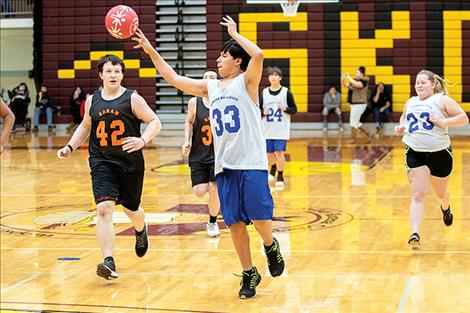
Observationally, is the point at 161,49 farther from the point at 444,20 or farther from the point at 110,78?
the point at 110,78

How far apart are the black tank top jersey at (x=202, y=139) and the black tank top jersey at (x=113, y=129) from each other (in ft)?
6.33

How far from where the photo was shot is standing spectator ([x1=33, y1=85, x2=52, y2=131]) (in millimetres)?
28641

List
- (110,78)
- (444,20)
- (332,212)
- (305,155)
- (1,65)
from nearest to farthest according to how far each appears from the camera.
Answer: (110,78) < (332,212) < (305,155) < (444,20) < (1,65)

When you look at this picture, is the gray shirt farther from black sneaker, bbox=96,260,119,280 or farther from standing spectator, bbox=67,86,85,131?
black sneaker, bbox=96,260,119,280

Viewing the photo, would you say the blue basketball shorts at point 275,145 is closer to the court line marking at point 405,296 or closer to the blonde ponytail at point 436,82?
the blonde ponytail at point 436,82

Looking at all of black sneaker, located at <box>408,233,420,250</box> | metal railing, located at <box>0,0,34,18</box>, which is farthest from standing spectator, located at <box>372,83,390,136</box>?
black sneaker, located at <box>408,233,420,250</box>

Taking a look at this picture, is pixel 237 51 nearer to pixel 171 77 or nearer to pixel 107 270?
pixel 171 77

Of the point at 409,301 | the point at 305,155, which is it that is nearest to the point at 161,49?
the point at 305,155

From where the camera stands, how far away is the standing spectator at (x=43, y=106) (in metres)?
28.6

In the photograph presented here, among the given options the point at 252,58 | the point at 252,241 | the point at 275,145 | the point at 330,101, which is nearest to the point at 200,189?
the point at 252,241

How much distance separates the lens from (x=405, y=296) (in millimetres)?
6590

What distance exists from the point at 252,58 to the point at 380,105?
2130 centimetres

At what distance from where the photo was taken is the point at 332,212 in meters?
11.3

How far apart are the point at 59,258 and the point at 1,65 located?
25.3 m
